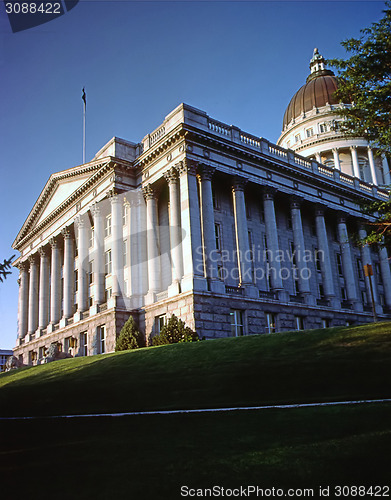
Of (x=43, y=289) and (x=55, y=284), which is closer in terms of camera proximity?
(x=55, y=284)

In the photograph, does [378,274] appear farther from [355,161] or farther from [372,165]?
[355,161]

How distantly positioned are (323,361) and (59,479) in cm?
1488

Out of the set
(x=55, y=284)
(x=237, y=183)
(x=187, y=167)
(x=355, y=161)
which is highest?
(x=355, y=161)

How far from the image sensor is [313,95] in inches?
3344

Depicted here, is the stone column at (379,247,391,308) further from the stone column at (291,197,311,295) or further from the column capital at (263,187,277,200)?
the column capital at (263,187,277,200)

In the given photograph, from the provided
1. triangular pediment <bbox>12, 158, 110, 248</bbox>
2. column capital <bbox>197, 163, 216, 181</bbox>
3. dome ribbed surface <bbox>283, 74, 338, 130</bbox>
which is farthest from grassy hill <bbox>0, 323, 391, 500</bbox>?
dome ribbed surface <bbox>283, 74, 338, 130</bbox>

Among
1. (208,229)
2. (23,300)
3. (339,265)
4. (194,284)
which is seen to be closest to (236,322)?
(194,284)

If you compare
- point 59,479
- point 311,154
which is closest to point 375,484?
point 59,479

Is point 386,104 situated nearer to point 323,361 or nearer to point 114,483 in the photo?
point 323,361

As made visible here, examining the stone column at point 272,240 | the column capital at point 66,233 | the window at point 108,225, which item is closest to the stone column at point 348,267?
the stone column at point 272,240

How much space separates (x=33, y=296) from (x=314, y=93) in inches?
2238

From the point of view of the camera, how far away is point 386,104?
76.8 ft

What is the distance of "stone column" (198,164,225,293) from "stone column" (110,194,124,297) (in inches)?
327

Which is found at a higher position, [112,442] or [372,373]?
[372,373]
